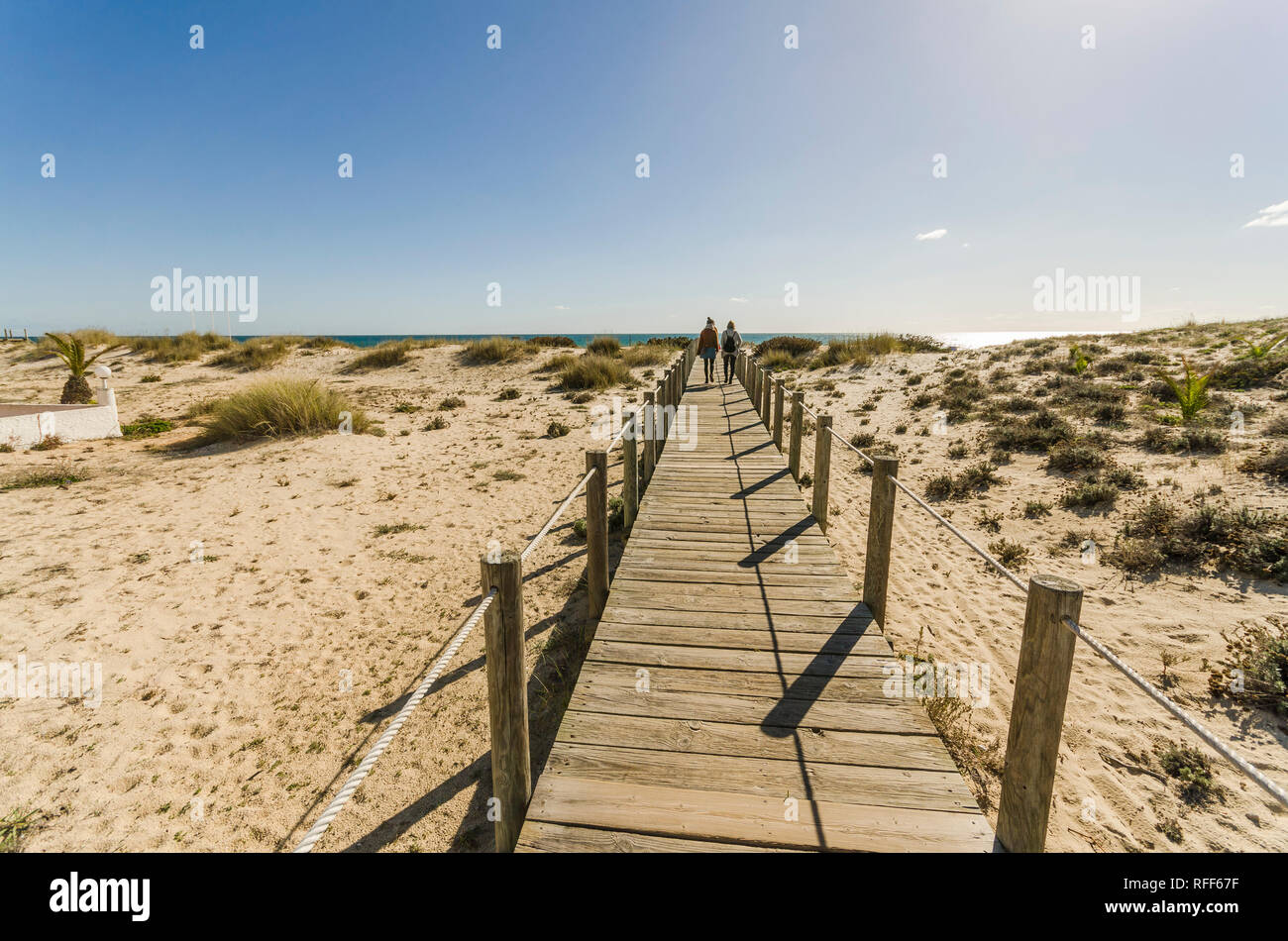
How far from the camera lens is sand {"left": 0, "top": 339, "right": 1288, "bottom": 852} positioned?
3191 mm

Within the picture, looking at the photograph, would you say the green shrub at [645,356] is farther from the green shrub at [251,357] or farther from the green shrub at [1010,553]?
the green shrub at [1010,553]

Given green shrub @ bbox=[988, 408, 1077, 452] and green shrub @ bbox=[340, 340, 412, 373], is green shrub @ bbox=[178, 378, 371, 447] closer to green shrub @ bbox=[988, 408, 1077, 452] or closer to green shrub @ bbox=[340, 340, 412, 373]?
green shrub @ bbox=[340, 340, 412, 373]

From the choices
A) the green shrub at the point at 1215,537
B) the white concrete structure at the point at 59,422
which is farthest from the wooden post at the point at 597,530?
the white concrete structure at the point at 59,422

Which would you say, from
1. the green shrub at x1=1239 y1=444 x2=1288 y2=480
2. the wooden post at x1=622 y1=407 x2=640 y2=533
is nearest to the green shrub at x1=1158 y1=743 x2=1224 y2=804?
the wooden post at x1=622 y1=407 x2=640 y2=533

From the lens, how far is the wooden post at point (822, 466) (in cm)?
597

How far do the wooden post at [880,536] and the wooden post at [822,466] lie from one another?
1681 mm

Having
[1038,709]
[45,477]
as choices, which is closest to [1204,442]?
[1038,709]

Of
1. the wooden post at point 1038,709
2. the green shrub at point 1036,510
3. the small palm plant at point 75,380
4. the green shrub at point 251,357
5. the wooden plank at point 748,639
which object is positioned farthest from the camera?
the green shrub at point 251,357

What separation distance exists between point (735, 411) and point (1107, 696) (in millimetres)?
9911

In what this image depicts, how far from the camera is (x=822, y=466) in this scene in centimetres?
611

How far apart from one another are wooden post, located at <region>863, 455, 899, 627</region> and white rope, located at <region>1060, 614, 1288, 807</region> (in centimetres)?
216

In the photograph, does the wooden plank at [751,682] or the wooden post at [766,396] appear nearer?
the wooden plank at [751,682]
